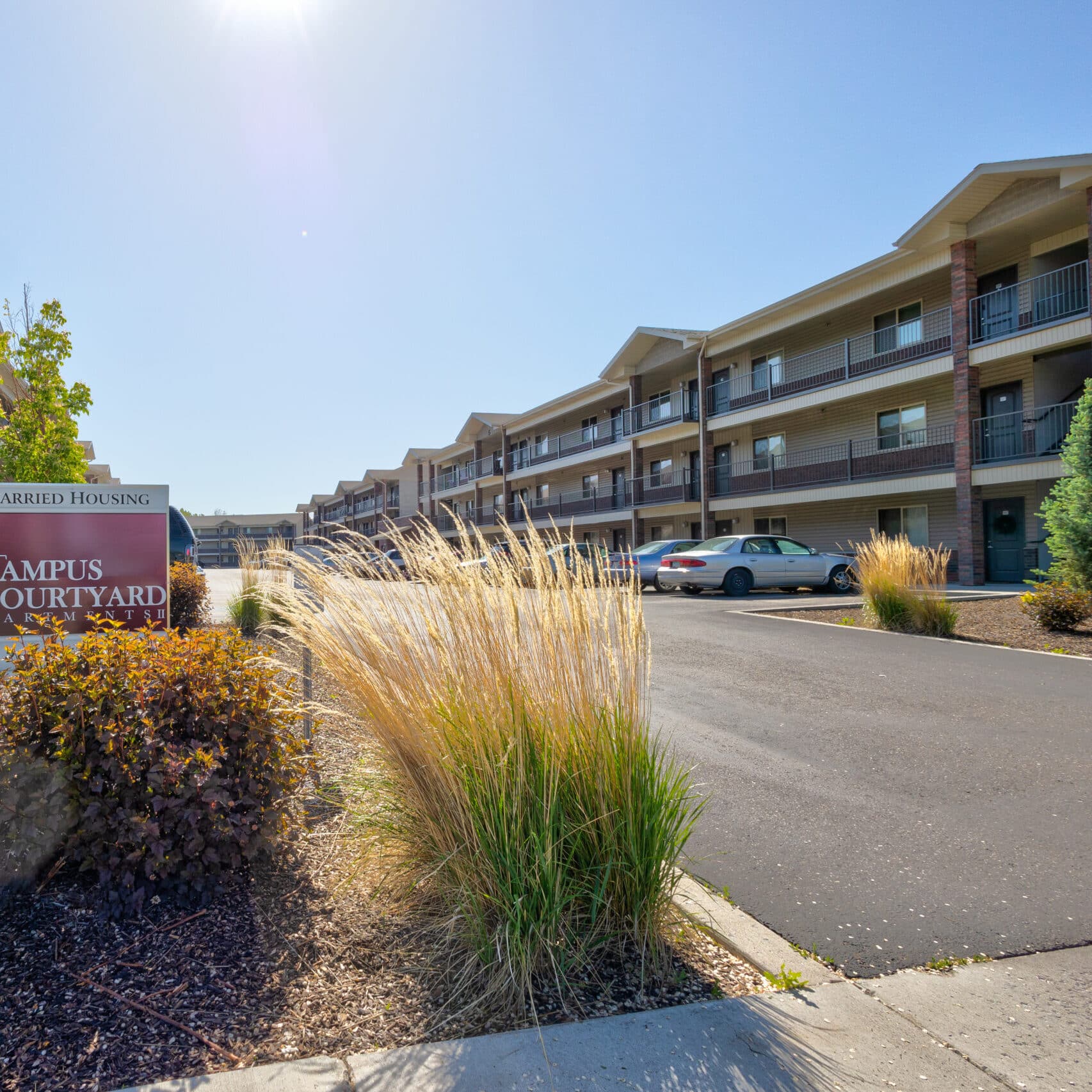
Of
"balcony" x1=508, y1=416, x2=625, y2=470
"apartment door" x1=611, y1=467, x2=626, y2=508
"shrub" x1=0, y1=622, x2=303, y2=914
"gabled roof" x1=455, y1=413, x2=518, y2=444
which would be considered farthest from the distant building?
"shrub" x1=0, y1=622, x2=303, y2=914

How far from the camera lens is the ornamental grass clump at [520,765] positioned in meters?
2.53

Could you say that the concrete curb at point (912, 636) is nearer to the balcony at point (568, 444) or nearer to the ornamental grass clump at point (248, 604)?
the ornamental grass clump at point (248, 604)

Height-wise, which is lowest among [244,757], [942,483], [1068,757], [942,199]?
[1068,757]

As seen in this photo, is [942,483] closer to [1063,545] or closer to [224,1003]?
[1063,545]

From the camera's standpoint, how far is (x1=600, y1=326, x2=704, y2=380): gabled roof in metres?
28.9

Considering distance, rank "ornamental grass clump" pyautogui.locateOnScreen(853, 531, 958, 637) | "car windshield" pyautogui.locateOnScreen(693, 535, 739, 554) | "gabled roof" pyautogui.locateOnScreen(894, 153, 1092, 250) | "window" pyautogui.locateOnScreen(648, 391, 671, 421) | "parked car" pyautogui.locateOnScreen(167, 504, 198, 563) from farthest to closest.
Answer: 1. "window" pyautogui.locateOnScreen(648, 391, 671, 421)
2. "car windshield" pyautogui.locateOnScreen(693, 535, 739, 554)
3. "gabled roof" pyautogui.locateOnScreen(894, 153, 1092, 250)
4. "parked car" pyautogui.locateOnScreen(167, 504, 198, 563)
5. "ornamental grass clump" pyautogui.locateOnScreen(853, 531, 958, 637)

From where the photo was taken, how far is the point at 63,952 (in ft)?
8.19

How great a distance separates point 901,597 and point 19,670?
10869 mm

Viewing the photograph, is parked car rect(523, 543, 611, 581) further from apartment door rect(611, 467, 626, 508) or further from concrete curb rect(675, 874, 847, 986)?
apartment door rect(611, 467, 626, 508)

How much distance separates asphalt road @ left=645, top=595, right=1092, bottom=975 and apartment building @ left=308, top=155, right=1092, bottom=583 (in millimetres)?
6203

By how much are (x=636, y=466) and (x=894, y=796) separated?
29.3 metres

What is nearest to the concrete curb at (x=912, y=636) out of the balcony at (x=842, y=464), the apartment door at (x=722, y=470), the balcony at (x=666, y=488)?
the balcony at (x=842, y=464)

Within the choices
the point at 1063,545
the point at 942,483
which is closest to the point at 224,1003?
the point at 1063,545

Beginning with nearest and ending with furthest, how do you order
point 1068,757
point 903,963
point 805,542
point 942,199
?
point 903,963 < point 1068,757 < point 942,199 < point 805,542
